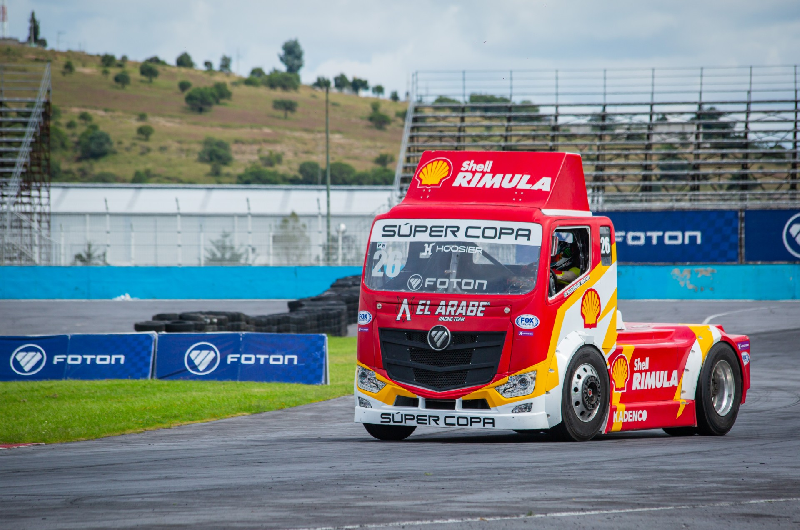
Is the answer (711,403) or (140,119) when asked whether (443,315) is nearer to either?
(711,403)

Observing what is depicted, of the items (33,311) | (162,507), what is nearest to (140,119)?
(33,311)

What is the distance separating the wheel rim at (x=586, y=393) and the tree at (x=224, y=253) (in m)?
32.3

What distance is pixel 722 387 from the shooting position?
11.0 m

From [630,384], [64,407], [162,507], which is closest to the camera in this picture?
[162,507]

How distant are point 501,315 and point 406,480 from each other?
225 centimetres

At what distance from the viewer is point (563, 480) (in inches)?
275

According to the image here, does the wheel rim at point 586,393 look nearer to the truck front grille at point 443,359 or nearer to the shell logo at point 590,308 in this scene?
the shell logo at point 590,308

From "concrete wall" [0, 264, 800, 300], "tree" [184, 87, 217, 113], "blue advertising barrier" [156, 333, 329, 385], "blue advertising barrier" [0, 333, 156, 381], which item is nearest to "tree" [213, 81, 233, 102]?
"tree" [184, 87, 217, 113]

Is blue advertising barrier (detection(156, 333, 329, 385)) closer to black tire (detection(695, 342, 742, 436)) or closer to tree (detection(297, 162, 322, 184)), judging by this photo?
black tire (detection(695, 342, 742, 436))

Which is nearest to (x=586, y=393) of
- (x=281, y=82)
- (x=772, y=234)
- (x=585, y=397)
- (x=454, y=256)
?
(x=585, y=397)

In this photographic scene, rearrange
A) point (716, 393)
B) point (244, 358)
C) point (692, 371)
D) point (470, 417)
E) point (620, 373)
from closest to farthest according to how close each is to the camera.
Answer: point (470, 417)
point (620, 373)
point (692, 371)
point (716, 393)
point (244, 358)

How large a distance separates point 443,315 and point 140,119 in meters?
120

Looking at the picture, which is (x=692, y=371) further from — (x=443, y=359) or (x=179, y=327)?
(x=179, y=327)

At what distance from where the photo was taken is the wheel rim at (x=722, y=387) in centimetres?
1084
